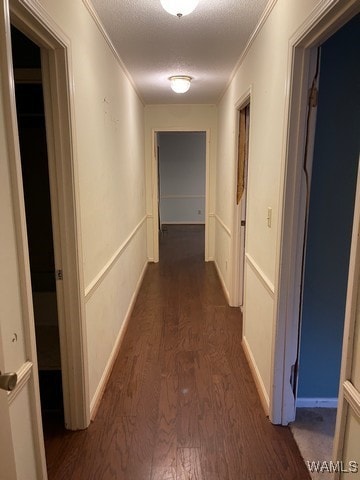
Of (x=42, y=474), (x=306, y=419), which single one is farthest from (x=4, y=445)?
(x=306, y=419)


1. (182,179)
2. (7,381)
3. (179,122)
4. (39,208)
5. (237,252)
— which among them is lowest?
(237,252)

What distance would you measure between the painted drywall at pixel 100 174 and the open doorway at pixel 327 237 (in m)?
1.20

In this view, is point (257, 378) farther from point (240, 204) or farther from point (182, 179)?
point (182, 179)

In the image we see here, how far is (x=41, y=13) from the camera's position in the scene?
51.1 inches

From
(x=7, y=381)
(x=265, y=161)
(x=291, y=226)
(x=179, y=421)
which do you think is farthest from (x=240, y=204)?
(x=7, y=381)

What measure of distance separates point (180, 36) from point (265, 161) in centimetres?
110

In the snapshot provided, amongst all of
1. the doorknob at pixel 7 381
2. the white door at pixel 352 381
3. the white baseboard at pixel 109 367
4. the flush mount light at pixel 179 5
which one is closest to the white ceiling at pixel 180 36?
the flush mount light at pixel 179 5

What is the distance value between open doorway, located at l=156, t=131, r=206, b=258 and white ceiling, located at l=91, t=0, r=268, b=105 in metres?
5.14

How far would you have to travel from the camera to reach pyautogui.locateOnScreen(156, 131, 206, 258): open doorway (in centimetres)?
867

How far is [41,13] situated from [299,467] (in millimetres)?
2319

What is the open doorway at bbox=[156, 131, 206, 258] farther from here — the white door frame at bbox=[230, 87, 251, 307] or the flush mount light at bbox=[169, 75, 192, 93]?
the flush mount light at bbox=[169, 75, 192, 93]

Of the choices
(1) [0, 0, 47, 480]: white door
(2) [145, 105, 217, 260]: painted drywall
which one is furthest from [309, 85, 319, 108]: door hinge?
(2) [145, 105, 217, 260]: painted drywall

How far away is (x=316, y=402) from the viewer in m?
2.11

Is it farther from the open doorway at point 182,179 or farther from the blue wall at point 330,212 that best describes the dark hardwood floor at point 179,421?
the open doorway at point 182,179
